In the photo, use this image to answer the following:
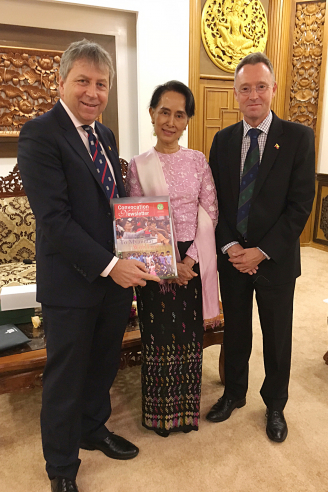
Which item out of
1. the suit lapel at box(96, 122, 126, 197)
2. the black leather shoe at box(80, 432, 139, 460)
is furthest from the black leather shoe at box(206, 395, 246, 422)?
the suit lapel at box(96, 122, 126, 197)

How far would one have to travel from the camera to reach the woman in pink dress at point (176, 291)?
1585 mm

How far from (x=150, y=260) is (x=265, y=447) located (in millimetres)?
1076

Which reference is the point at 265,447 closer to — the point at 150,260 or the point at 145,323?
the point at 145,323

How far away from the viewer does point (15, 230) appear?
9.64 feet

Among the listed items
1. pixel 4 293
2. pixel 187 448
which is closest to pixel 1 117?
pixel 4 293

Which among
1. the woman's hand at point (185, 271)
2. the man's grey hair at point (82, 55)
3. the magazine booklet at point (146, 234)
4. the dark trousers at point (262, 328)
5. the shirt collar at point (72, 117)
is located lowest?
the dark trousers at point (262, 328)

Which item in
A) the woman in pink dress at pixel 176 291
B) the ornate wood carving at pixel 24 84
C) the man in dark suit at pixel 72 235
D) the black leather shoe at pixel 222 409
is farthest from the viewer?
the ornate wood carving at pixel 24 84

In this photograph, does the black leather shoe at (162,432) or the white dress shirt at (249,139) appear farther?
the black leather shoe at (162,432)

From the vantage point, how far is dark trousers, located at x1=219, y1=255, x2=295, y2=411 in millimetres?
1741

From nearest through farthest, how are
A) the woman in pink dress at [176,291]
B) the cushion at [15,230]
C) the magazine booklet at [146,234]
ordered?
the magazine booklet at [146,234], the woman in pink dress at [176,291], the cushion at [15,230]

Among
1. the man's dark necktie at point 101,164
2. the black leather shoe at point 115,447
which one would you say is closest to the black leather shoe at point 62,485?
the black leather shoe at point 115,447

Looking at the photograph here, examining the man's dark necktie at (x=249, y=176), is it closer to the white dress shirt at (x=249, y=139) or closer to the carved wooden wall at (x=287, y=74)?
the white dress shirt at (x=249, y=139)

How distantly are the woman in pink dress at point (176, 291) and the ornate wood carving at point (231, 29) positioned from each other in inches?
122

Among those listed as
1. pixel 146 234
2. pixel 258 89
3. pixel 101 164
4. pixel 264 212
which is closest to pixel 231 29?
pixel 258 89
